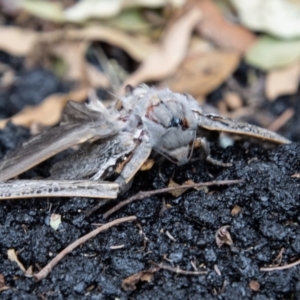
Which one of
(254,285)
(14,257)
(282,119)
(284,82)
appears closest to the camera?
(254,285)

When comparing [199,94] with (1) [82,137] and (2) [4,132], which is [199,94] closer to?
(2) [4,132]

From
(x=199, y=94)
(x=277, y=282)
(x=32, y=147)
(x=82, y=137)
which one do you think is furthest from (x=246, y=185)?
(x=199, y=94)

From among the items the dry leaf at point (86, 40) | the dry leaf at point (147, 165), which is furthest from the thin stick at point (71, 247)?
the dry leaf at point (86, 40)

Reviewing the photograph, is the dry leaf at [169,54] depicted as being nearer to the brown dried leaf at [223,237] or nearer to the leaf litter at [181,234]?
the leaf litter at [181,234]

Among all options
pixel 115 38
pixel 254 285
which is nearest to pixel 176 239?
pixel 254 285

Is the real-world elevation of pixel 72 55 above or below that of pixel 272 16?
below

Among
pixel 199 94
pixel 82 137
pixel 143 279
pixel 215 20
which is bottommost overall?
pixel 199 94

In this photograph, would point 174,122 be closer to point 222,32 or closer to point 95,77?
point 95,77
